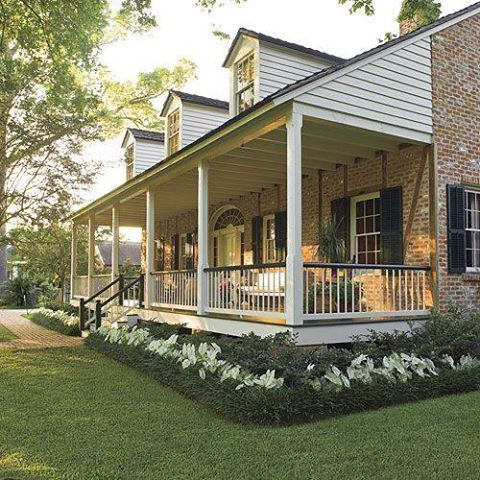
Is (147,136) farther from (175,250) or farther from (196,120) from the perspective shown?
(175,250)

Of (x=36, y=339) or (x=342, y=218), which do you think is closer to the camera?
(x=342, y=218)

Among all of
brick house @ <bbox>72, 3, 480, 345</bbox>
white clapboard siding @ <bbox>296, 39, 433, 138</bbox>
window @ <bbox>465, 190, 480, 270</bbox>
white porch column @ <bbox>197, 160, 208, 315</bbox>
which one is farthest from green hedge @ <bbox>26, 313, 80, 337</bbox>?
window @ <bbox>465, 190, 480, 270</bbox>

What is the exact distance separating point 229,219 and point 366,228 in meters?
5.65

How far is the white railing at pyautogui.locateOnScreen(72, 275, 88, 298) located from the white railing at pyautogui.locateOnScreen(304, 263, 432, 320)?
11.5 meters

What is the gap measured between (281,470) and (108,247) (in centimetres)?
4627

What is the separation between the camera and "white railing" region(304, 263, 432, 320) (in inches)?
298

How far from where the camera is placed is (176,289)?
434 inches

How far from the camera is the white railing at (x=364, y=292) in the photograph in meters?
7.58

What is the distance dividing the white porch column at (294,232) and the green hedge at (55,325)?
912 centimetres

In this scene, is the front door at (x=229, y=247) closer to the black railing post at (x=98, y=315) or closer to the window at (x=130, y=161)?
the black railing post at (x=98, y=315)

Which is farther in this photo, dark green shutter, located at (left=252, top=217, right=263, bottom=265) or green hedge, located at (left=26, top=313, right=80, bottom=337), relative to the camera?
green hedge, located at (left=26, top=313, right=80, bottom=337)

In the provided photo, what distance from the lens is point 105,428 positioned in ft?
17.9

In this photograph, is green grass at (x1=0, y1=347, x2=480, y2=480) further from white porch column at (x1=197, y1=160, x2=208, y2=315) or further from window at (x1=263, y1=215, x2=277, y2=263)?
window at (x1=263, y1=215, x2=277, y2=263)

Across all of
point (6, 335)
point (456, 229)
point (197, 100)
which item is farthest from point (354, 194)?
point (6, 335)
